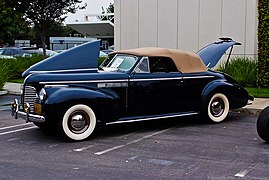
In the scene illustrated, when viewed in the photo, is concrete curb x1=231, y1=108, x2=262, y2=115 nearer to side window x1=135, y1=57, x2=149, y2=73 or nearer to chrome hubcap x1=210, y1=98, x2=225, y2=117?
chrome hubcap x1=210, y1=98, x2=225, y2=117

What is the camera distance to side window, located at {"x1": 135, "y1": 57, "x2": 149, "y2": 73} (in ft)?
27.5

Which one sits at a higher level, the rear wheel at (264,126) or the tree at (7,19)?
the tree at (7,19)

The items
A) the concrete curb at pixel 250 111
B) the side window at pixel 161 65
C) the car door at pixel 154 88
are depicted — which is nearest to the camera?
the car door at pixel 154 88

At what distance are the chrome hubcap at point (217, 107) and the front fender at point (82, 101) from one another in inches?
90.2

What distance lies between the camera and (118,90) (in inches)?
315

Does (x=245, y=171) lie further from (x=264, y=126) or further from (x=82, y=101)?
(x=82, y=101)

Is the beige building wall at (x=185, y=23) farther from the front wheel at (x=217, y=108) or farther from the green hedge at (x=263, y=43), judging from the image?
the front wheel at (x=217, y=108)

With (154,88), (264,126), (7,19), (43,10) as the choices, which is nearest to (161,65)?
(154,88)

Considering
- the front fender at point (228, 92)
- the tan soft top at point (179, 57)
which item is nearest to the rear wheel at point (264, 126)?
the front fender at point (228, 92)

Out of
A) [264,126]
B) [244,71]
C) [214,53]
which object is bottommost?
[264,126]

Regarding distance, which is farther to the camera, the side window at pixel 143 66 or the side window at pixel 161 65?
the side window at pixel 161 65

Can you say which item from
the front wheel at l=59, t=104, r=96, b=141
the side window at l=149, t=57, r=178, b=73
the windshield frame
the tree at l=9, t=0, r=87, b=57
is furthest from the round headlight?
the tree at l=9, t=0, r=87, b=57

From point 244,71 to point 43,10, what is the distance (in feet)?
38.3

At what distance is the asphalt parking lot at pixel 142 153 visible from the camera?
573 cm
